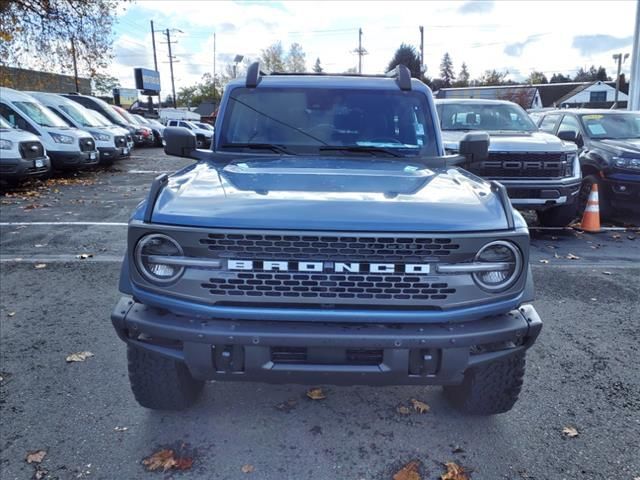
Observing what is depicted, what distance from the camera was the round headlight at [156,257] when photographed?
7.88 ft

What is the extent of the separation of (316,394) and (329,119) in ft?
6.31

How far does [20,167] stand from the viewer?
11.2m

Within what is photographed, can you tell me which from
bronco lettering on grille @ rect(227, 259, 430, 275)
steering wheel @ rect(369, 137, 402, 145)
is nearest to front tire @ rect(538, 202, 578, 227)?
steering wheel @ rect(369, 137, 402, 145)

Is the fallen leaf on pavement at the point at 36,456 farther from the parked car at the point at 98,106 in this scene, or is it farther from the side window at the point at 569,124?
the parked car at the point at 98,106

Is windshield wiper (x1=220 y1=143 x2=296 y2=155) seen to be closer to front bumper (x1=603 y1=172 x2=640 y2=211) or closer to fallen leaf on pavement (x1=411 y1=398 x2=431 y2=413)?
fallen leaf on pavement (x1=411 y1=398 x2=431 y2=413)

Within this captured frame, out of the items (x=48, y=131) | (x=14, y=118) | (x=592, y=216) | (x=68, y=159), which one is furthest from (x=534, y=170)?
(x=14, y=118)

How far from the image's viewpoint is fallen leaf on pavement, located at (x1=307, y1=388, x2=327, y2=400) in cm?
332

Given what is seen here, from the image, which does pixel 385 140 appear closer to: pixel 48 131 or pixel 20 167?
pixel 20 167

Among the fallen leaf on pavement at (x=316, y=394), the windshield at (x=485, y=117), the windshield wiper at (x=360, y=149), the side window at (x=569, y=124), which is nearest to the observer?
the fallen leaf on pavement at (x=316, y=394)

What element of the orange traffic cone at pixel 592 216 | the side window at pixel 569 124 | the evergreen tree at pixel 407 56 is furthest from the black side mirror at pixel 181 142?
the evergreen tree at pixel 407 56

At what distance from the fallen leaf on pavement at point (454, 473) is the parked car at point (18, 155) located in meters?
11.3

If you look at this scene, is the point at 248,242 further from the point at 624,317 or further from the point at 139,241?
the point at 624,317

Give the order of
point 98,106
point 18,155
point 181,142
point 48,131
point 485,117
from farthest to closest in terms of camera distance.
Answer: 1. point 98,106
2. point 48,131
3. point 18,155
4. point 485,117
5. point 181,142

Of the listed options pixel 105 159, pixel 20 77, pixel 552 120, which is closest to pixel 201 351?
pixel 552 120
